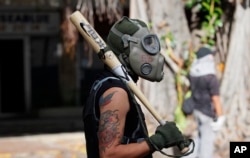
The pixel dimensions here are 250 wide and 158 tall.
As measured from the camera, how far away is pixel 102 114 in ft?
9.75

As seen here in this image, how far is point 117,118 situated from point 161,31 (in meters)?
6.02

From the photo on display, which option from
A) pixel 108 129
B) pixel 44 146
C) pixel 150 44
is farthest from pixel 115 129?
pixel 44 146

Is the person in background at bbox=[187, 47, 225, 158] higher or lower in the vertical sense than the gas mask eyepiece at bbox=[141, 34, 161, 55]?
lower

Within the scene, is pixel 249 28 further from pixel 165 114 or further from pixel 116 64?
pixel 116 64

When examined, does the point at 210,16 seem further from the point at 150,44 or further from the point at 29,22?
the point at 29,22

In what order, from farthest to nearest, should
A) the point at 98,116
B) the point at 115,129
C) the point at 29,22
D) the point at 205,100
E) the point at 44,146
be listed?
the point at 29,22 < the point at 44,146 < the point at 205,100 < the point at 98,116 < the point at 115,129

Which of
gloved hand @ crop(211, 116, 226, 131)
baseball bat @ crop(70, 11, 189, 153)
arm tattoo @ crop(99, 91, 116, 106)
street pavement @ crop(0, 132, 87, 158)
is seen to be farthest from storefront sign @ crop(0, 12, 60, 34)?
arm tattoo @ crop(99, 91, 116, 106)

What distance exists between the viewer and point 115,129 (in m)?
2.93

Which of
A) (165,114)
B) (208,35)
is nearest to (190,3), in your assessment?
(208,35)

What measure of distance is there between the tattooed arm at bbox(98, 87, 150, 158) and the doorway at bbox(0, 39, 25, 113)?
13428 millimetres

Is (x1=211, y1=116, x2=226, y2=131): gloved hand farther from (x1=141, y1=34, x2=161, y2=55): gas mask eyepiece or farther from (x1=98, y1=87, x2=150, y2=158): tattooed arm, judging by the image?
(x1=98, y1=87, x2=150, y2=158): tattooed arm

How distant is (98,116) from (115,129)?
0.48ft

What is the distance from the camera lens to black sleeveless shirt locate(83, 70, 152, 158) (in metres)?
3.00

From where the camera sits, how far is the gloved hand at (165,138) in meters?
2.96
